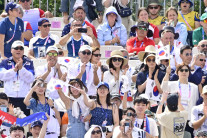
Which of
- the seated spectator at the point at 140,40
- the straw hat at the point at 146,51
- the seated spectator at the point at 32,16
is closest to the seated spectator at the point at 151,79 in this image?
the straw hat at the point at 146,51

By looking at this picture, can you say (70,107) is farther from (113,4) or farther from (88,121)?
(113,4)

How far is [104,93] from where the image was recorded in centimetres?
1390

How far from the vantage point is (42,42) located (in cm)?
1634

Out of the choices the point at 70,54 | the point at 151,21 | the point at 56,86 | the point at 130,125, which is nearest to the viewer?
the point at 130,125

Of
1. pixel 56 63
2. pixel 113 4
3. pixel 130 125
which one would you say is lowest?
pixel 130 125

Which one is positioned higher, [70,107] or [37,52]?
[37,52]

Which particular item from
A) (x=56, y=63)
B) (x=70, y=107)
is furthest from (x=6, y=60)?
(x=70, y=107)

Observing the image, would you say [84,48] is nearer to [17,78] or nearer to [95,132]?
[17,78]

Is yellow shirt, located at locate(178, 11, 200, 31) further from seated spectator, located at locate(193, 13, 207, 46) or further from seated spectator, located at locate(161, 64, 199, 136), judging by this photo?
seated spectator, located at locate(161, 64, 199, 136)

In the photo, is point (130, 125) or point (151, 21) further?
point (151, 21)

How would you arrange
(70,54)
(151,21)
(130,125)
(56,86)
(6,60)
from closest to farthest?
(130,125)
(56,86)
(6,60)
(70,54)
(151,21)

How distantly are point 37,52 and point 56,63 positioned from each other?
1.40m

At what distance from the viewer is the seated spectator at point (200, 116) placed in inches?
550

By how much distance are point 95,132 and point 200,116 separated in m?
1.93
